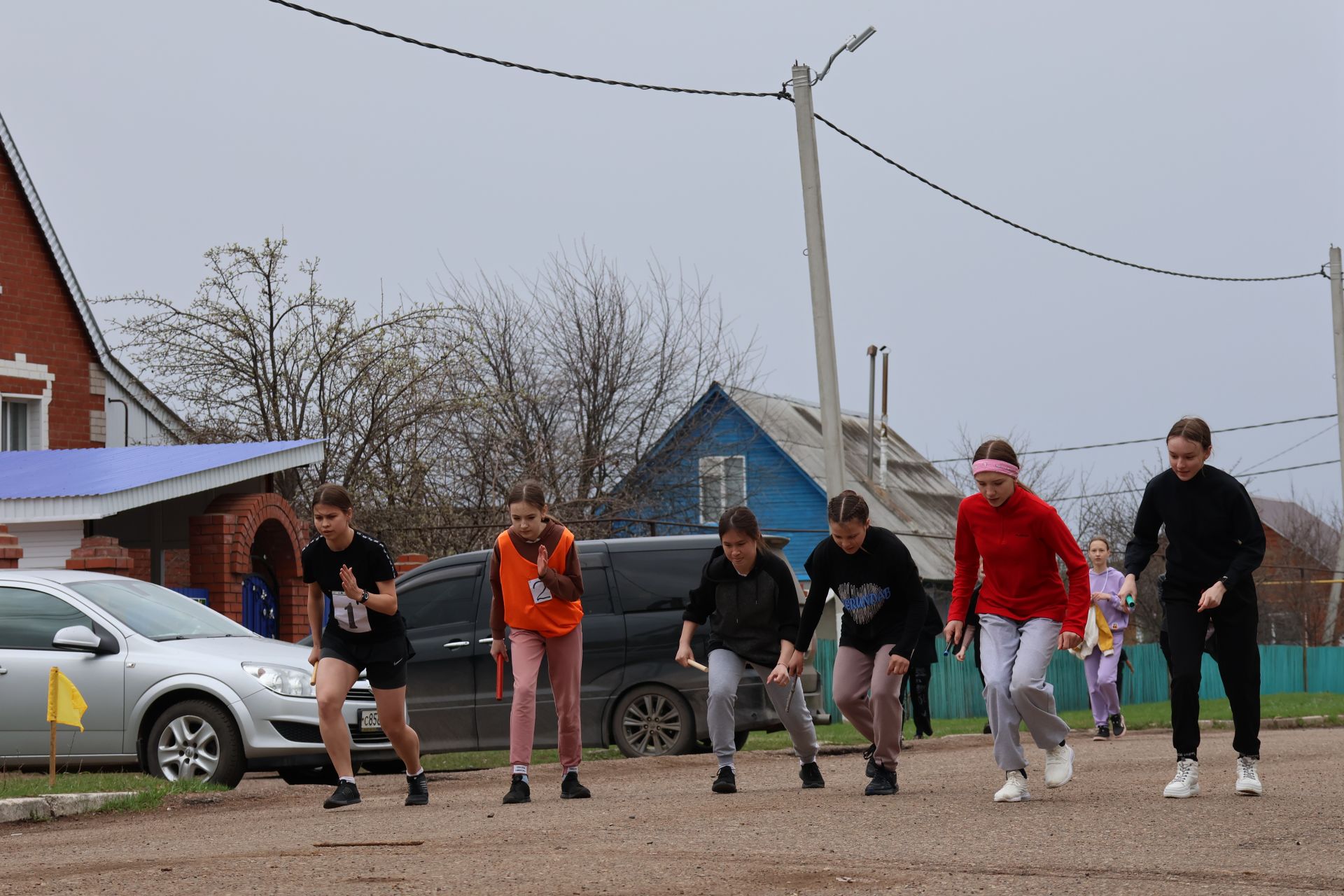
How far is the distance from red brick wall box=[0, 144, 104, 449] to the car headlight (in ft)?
57.1

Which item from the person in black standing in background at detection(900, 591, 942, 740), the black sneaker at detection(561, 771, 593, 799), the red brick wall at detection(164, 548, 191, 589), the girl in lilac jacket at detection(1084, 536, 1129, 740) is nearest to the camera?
the black sneaker at detection(561, 771, 593, 799)

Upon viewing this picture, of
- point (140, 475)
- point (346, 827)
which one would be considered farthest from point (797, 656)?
point (140, 475)

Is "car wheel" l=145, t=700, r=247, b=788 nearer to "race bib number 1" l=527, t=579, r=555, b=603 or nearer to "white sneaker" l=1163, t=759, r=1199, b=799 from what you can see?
"race bib number 1" l=527, t=579, r=555, b=603

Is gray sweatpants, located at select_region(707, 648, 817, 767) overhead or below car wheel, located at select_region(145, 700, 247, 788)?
overhead

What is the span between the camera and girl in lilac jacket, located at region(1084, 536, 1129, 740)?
1598 cm

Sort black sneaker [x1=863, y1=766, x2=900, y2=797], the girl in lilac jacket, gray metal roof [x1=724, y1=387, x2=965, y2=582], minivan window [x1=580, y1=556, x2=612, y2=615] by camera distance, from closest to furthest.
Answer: black sneaker [x1=863, y1=766, x2=900, y2=797], minivan window [x1=580, y1=556, x2=612, y2=615], the girl in lilac jacket, gray metal roof [x1=724, y1=387, x2=965, y2=582]

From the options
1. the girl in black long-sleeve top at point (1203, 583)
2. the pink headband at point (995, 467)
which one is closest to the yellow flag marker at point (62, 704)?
the pink headband at point (995, 467)

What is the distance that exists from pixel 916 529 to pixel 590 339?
1106 centimetres

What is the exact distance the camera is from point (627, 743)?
14.3m

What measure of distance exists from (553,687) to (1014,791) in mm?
2677

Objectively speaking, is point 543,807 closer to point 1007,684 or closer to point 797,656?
point 797,656

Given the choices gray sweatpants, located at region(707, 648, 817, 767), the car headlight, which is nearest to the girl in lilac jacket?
gray sweatpants, located at region(707, 648, 817, 767)

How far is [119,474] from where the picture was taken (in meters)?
18.2

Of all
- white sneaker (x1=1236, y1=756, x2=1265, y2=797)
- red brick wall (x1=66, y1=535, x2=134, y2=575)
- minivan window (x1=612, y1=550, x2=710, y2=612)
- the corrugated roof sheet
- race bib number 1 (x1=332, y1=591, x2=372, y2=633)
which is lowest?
white sneaker (x1=1236, y1=756, x2=1265, y2=797)
